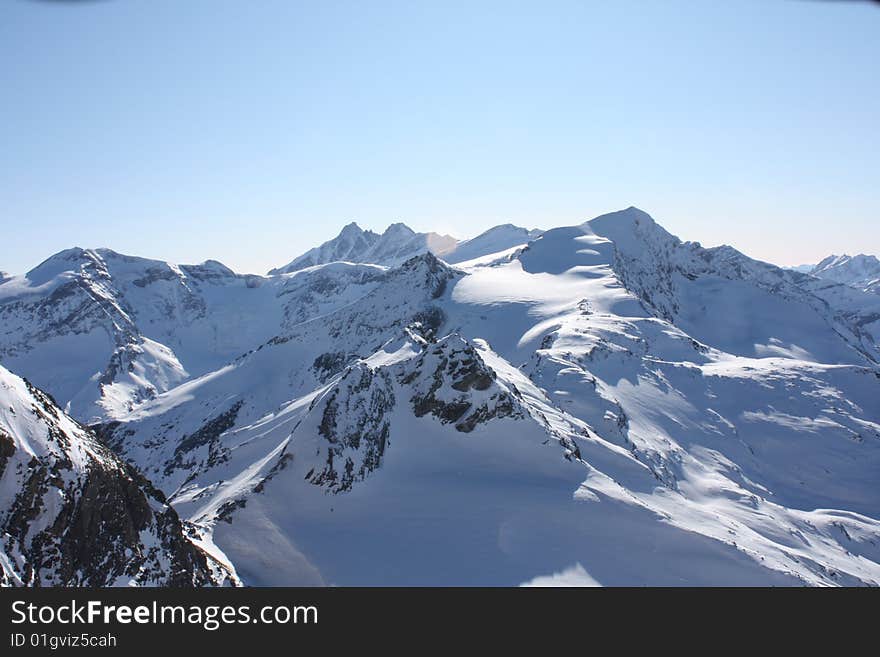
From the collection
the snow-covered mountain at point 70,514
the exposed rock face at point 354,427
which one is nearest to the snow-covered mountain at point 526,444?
the exposed rock face at point 354,427

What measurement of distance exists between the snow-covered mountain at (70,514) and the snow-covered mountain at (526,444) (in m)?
7.14

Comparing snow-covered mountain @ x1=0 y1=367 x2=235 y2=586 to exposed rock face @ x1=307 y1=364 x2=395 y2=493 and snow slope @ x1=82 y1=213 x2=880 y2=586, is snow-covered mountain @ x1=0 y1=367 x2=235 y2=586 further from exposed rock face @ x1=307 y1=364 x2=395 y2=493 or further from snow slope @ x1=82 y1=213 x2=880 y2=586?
exposed rock face @ x1=307 y1=364 x2=395 y2=493

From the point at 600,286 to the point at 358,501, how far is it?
3314 inches

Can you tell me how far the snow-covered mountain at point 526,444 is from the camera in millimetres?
33250

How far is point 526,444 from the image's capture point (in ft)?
132

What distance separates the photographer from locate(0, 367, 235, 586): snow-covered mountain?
2200 centimetres

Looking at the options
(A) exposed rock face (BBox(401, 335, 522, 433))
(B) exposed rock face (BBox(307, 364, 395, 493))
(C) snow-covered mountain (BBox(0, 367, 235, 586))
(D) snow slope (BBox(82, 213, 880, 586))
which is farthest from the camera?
(A) exposed rock face (BBox(401, 335, 522, 433))

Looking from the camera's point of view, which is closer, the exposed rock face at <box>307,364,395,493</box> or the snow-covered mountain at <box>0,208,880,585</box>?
the snow-covered mountain at <box>0,208,880,585</box>

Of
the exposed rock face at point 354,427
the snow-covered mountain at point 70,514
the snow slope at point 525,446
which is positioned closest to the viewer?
the snow-covered mountain at point 70,514

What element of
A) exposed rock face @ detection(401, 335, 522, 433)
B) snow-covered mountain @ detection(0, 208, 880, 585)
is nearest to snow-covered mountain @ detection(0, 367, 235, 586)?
snow-covered mountain @ detection(0, 208, 880, 585)

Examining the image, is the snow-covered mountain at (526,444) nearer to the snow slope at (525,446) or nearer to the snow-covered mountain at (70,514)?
the snow slope at (525,446)

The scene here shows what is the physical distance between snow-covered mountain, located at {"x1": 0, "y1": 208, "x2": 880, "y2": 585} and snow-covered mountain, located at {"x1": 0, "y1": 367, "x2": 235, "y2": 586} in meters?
7.14

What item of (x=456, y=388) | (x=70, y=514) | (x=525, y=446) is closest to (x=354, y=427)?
(x=456, y=388)
